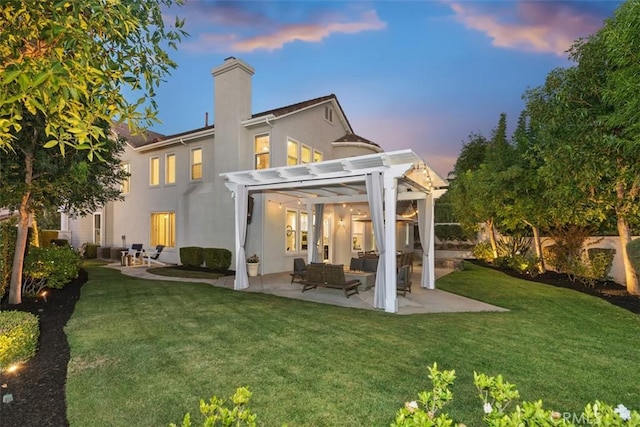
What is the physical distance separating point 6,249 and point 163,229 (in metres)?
9.48

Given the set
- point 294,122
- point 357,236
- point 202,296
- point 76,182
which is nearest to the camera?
point 76,182

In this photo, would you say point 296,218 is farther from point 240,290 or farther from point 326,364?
point 326,364

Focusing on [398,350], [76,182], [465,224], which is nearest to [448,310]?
[398,350]

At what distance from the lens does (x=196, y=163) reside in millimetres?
15266

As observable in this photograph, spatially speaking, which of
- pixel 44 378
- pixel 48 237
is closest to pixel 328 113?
pixel 44 378

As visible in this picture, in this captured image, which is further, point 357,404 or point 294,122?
point 294,122

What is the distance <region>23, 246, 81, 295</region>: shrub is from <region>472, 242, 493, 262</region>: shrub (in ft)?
63.8

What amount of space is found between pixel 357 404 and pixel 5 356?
448cm

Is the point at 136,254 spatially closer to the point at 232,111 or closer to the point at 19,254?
the point at 232,111

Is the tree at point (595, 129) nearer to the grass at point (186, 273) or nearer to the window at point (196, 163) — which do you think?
the grass at point (186, 273)

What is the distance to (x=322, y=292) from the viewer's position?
32.0ft

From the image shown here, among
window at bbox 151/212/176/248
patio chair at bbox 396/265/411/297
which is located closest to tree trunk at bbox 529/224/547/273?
patio chair at bbox 396/265/411/297

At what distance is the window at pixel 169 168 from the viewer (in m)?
16.2

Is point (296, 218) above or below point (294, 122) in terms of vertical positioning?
below
